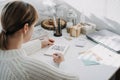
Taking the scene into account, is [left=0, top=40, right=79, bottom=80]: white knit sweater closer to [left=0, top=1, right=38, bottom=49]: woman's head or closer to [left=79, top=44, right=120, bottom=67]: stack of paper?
[left=0, top=1, right=38, bottom=49]: woman's head

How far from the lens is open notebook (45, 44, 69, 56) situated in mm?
1693

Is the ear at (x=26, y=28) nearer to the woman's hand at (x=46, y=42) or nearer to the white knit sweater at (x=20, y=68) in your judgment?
the white knit sweater at (x=20, y=68)

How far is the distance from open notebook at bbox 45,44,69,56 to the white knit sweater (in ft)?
1.86

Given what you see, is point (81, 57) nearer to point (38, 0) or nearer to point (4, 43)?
point (4, 43)

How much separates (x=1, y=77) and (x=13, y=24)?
27 centimetres

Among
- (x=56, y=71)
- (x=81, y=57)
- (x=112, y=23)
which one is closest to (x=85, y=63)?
(x=81, y=57)

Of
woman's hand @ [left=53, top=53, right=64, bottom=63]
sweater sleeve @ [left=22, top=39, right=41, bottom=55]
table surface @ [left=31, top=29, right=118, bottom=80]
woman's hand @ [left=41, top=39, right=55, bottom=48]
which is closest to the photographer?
table surface @ [left=31, top=29, right=118, bottom=80]

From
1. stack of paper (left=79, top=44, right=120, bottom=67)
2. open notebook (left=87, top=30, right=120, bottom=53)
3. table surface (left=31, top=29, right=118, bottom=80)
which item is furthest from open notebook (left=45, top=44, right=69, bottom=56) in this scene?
open notebook (left=87, top=30, right=120, bottom=53)

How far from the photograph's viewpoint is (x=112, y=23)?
6.49 ft

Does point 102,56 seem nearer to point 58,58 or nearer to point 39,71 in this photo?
point 58,58

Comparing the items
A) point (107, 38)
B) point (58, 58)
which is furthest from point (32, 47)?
point (107, 38)

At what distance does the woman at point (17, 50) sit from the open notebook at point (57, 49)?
560 mm

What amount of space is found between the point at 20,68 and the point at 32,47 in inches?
25.3

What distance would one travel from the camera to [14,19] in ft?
3.53
